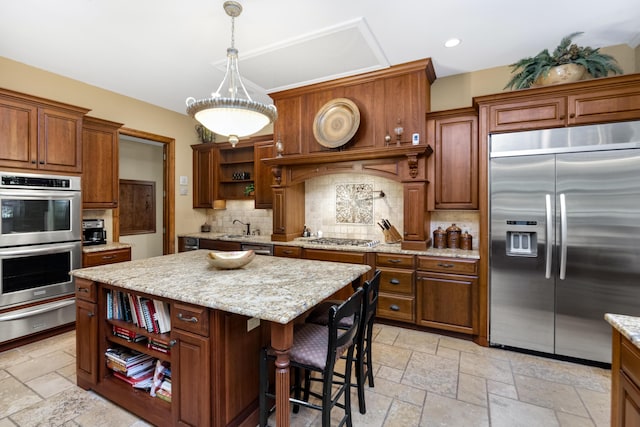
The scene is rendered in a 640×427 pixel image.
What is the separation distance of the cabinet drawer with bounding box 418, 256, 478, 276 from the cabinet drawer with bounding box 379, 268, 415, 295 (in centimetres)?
17

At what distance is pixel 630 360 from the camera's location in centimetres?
114

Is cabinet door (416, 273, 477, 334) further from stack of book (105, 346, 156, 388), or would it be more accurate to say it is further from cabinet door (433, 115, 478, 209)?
stack of book (105, 346, 156, 388)

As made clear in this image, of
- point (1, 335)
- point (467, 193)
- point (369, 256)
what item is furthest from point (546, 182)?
point (1, 335)

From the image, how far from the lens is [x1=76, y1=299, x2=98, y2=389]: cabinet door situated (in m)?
2.06

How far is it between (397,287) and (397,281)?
69mm

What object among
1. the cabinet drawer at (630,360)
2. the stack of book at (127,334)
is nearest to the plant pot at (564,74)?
the cabinet drawer at (630,360)

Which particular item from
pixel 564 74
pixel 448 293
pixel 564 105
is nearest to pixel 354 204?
pixel 448 293

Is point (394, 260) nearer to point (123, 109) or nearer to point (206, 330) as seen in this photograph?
point (206, 330)

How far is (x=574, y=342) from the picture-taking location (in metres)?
2.59

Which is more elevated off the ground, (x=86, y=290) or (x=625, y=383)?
(x=86, y=290)

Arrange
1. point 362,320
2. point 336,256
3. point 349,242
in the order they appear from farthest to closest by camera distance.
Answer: point 349,242 → point 336,256 → point 362,320

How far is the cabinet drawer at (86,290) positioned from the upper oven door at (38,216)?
139 cm

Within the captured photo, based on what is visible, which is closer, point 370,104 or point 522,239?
point 522,239

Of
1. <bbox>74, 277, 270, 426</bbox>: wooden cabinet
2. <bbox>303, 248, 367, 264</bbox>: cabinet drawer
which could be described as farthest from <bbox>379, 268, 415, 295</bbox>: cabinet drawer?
<bbox>74, 277, 270, 426</bbox>: wooden cabinet
